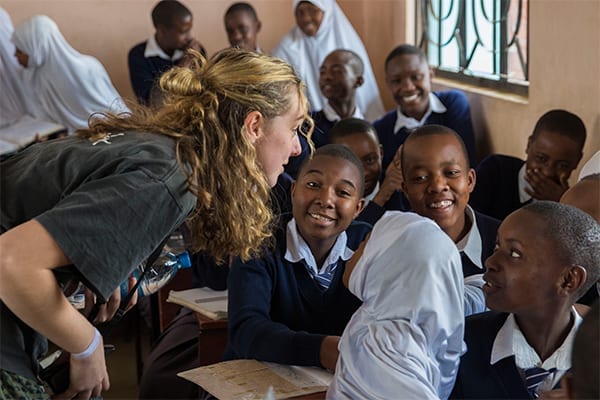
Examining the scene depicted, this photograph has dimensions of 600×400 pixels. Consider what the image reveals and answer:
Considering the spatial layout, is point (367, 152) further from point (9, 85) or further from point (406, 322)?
point (9, 85)

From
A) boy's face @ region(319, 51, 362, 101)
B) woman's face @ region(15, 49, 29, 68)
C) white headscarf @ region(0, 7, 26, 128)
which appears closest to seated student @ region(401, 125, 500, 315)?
boy's face @ region(319, 51, 362, 101)

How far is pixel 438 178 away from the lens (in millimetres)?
2590

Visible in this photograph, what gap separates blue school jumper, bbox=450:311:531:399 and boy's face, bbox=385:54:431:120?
252 centimetres

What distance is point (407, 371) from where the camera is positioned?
5.19 ft

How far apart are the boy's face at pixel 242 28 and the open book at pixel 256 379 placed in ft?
13.7

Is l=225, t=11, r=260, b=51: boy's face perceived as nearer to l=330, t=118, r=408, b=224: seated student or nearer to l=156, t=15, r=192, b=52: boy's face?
l=156, t=15, r=192, b=52: boy's face

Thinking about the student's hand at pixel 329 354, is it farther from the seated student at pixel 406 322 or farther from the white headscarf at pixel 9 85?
the white headscarf at pixel 9 85

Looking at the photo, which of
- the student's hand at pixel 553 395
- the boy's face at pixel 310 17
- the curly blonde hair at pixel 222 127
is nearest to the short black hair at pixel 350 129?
the curly blonde hair at pixel 222 127

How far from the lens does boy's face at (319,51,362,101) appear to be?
15.0 feet

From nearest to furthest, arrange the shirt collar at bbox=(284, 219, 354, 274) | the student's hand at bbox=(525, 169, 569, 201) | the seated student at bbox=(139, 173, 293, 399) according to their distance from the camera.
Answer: the shirt collar at bbox=(284, 219, 354, 274) → the seated student at bbox=(139, 173, 293, 399) → the student's hand at bbox=(525, 169, 569, 201)

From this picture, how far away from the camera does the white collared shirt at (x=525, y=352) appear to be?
175 centimetres

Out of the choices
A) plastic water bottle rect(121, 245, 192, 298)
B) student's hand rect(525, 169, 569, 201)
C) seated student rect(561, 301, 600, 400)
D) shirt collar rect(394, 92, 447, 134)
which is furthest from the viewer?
shirt collar rect(394, 92, 447, 134)

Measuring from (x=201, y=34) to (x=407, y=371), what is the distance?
5.23 metres

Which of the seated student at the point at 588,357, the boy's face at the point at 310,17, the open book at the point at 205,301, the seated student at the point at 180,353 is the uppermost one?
the boy's face at the point at 310,17
